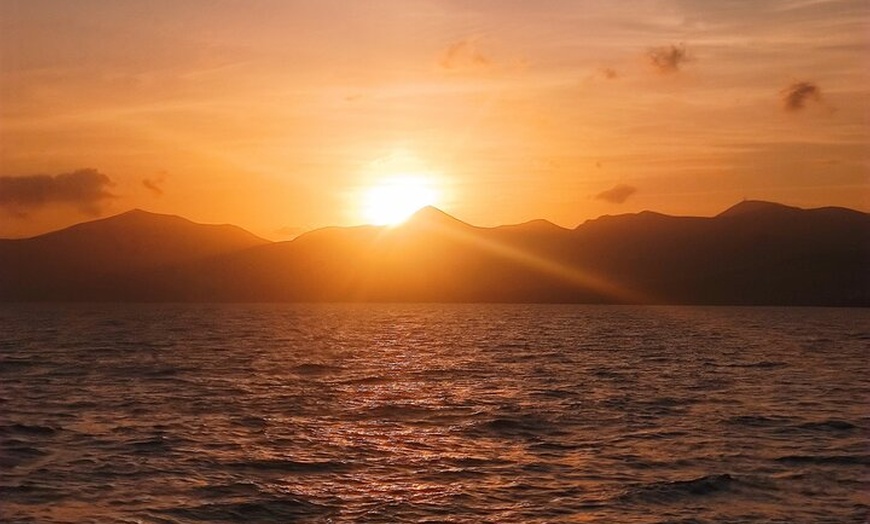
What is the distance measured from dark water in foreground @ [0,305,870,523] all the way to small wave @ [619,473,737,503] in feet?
0.36

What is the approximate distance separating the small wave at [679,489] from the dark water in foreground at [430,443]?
0.11 m

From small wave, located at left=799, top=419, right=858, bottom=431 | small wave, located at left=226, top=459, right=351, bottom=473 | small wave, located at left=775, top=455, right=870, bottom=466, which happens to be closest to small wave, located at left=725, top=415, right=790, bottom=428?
small wave, located at left=799, top=419, right=858, bottom=431

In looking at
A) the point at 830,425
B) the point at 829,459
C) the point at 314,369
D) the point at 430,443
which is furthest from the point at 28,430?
the point at 314,369

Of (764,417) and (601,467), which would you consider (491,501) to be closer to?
(601,467)

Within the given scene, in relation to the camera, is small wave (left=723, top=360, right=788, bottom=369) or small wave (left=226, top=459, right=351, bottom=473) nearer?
small wave (left=226, top=459, right=351, bottom=473)

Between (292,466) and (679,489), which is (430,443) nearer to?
(292,466)

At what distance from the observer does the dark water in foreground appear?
2483cm

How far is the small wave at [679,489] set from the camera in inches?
1019

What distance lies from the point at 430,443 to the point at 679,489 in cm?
1007

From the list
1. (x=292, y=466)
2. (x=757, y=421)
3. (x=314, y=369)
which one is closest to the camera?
(x=292, y=466)

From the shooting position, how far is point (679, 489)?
87.9 feet

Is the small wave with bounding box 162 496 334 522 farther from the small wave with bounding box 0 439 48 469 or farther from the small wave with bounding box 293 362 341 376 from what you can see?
the small wave with bounding box 293 362 341 376

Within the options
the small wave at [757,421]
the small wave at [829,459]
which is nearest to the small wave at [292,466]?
the small wave at [829,459]

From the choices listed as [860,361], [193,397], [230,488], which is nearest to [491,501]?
[230,488]
